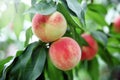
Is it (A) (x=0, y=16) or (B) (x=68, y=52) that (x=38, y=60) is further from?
(A) (x=0, y=16)

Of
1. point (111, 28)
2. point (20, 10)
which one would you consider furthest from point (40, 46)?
point (111, 28)

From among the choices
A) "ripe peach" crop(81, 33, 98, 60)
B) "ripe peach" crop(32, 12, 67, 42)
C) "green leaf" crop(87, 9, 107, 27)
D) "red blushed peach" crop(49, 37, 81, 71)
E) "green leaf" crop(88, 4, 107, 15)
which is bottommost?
"ripe peach" crop(81, 33, 98, 60)

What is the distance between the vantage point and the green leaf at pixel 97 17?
1.49 metres

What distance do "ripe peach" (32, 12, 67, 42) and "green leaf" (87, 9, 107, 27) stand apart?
569 millimetres

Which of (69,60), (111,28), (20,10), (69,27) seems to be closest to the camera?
(69,60)

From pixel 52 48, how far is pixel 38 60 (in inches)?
2.8

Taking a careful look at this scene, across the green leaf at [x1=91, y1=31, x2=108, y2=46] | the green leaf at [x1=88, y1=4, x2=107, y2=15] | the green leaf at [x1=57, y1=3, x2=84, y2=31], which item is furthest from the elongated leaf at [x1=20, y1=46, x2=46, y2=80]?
the green leaf at [x1=88, y1=4, x2=107, y2=15]

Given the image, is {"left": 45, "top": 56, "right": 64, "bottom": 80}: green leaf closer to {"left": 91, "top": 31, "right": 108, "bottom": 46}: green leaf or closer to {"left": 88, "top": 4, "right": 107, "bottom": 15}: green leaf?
{"left": 91, "top": 31, "right": 108, "bottom": 46}: green leaf

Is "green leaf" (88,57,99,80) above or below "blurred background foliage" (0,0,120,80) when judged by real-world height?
below

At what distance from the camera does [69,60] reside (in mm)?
946

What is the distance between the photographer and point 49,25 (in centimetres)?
93

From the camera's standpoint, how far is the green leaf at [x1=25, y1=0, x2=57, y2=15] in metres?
0.87

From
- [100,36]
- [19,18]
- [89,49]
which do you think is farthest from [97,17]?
[19,18]

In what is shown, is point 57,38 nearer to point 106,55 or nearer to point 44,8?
point 44,8
